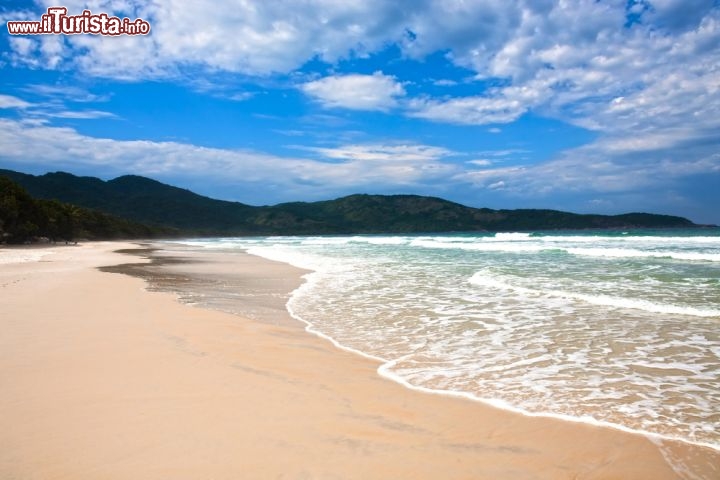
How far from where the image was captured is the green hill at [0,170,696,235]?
118875 mm

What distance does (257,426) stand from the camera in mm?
3197

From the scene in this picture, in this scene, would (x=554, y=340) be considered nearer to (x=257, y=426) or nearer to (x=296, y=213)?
(x=257, y=426)

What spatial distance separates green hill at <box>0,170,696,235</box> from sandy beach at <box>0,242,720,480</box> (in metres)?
106

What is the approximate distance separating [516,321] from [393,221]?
137 m

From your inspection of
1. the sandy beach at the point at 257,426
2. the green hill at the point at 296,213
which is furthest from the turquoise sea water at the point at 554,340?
the green hill at the point at 296,213

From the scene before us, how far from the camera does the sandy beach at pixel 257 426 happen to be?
8.78 ft

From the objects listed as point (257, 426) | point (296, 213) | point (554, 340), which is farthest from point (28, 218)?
point (296, 213)

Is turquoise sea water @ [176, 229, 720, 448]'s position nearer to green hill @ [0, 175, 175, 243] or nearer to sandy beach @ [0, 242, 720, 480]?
sandy beach @ [0, 242, 720, 480]

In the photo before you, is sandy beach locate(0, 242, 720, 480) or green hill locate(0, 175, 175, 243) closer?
sandy beach locate(0, 242, 720, 480)

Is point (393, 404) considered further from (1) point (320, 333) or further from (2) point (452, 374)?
(1) point (320, 333)

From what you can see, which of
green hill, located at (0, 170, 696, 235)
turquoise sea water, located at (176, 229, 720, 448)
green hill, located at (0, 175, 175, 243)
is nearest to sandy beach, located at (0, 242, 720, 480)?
turquoise sea water, located at (176, 229, 720, 448)

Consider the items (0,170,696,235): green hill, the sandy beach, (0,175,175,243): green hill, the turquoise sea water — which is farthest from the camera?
(0,170,696,235): green hill

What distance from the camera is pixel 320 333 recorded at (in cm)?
665

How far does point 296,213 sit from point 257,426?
478ft
